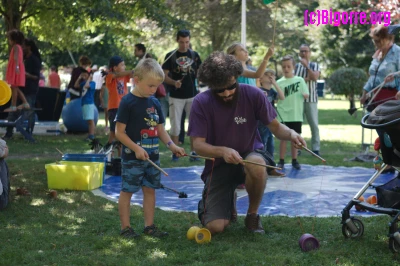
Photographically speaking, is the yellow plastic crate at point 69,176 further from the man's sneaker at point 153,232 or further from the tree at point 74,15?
the tree at point 74,15

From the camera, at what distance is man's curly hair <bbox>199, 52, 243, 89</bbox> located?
16.2 ft

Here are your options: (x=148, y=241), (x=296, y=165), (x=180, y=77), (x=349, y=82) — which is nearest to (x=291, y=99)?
(x=296, y=165)

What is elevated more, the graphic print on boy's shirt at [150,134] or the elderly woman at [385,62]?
the elderly woman at [385,62]

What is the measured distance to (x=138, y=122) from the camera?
202 inches

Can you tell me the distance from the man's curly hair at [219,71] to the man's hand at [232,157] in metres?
0.50

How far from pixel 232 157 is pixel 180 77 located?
502 centimetres

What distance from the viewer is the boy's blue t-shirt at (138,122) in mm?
5113

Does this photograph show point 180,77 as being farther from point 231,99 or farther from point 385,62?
point 231,99

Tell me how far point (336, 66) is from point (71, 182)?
35.1 metres

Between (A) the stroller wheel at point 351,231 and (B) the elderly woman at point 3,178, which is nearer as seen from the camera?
(A) the stroller wheel at point 351,231

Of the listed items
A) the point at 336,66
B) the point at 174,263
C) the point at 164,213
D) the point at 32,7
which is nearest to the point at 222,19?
the point at 32,7

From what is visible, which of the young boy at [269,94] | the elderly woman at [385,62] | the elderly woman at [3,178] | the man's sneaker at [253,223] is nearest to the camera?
the man's sneaker at [253,223]

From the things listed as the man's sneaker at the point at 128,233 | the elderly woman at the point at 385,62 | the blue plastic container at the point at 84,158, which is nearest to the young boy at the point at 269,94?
the elderly woman at the point at 385,62

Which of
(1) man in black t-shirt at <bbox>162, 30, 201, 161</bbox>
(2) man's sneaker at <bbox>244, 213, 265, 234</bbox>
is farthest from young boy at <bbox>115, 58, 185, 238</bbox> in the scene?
(1) man in black t-shirt at <bbox>162, 30, 201, 161</bbox>
